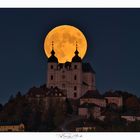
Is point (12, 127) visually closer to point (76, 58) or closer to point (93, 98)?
point (93, 98)

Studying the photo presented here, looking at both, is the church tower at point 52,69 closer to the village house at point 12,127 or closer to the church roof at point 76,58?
the church roof at point 76,58

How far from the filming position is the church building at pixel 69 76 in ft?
46.0

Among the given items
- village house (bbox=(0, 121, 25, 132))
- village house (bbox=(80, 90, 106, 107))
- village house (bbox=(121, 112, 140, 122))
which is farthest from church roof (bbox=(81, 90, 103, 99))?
village house (bbox=(0, 121, 25, 132))

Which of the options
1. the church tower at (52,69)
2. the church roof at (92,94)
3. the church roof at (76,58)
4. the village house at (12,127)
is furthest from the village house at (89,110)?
the village house at (12,127)

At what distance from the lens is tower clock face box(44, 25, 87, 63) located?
13953 millimetres

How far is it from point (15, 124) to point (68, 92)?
4.05ft

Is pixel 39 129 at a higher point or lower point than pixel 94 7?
lower

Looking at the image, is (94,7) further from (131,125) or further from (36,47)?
(131,125)

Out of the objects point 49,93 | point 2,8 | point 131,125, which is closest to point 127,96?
point 131,125

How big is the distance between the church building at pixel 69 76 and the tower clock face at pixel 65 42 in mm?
92

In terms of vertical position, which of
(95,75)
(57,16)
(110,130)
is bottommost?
(110,130)

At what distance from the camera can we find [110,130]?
13773 millimetres

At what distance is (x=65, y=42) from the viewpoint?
14102 mm

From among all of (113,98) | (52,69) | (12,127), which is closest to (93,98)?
(113,98)
